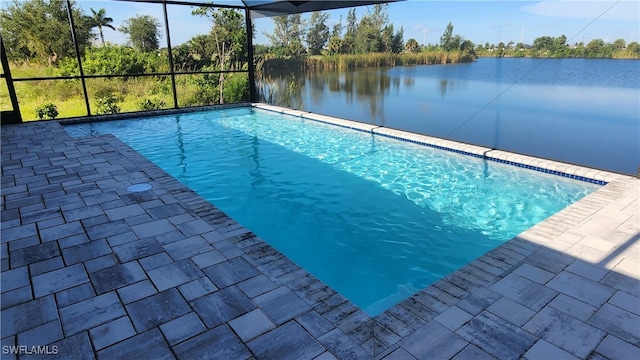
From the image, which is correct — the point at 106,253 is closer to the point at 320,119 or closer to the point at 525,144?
the point at 320,119

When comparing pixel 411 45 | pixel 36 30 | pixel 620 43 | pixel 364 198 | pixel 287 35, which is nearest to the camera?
→ pixel 364 198

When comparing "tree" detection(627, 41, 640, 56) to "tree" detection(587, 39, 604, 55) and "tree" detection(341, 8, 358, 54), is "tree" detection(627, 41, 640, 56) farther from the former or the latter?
"tree" detection(341, 8, 358, 54)

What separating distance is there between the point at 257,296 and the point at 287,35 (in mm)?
10053

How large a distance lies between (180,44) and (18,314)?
13.0 m

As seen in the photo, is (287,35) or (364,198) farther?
(287,35)

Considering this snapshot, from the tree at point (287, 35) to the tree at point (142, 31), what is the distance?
7.94m

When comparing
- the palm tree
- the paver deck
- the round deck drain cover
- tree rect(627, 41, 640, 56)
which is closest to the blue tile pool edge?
the paver deck

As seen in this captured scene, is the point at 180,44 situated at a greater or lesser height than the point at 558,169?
greater

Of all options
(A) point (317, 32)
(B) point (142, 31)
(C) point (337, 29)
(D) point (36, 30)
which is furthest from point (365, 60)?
(D) point (36, 30)

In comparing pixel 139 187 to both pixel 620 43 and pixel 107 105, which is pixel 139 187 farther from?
pixel 107 105

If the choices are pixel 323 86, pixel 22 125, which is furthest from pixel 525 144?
pixel 22 125

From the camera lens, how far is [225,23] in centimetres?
1230

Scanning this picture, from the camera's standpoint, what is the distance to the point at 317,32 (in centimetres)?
1045

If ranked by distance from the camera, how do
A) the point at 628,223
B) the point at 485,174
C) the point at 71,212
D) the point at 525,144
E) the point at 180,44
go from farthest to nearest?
the point at 180,44, the point at 525,144, the point at 485,174, the point at 71,212, the point at 628,223
